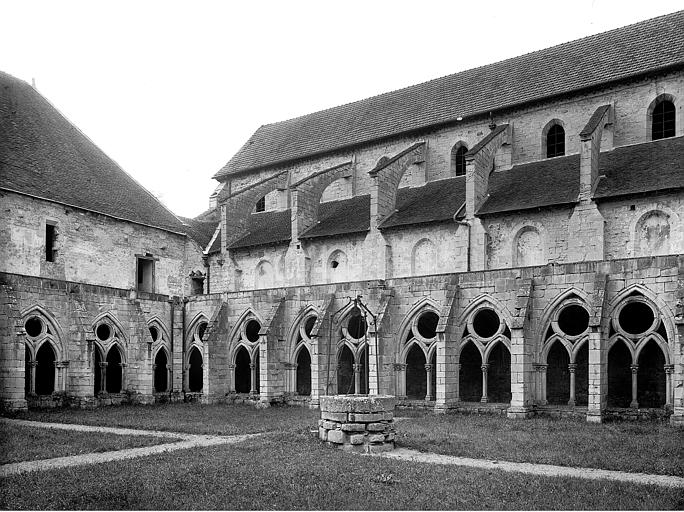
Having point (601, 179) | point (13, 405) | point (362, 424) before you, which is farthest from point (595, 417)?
point (13, 405)

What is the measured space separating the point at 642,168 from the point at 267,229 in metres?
16.3

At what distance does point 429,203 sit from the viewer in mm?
28922

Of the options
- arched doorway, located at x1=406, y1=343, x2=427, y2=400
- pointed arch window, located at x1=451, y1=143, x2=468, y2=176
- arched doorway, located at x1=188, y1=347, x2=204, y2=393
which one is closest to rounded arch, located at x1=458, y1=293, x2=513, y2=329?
arched doorway, located at x1=406, y1=343, x2=427, y2=400

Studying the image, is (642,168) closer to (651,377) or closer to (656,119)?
(656,119)

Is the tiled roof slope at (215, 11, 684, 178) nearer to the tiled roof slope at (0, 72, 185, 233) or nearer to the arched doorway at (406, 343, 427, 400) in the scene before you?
the tiled roof slope at (0, 72, 185, 233)

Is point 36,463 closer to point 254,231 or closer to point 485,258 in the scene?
point 485,258

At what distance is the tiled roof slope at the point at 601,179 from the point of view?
920 inches

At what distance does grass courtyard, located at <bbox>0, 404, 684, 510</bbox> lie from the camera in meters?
8.72

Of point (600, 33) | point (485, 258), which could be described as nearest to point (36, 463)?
point (485, 258)

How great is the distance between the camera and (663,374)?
2078cm

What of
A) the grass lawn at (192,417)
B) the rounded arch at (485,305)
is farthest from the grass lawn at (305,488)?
the rounded arch at (485,305)

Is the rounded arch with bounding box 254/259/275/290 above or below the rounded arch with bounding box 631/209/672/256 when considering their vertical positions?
below

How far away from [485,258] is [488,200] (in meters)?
2.18

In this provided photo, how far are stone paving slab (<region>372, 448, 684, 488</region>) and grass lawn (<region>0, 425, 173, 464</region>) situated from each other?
478 cm
